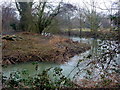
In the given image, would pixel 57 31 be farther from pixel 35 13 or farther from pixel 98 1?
pixel 98 1

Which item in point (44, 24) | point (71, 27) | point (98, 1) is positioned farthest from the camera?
point (44, 24)

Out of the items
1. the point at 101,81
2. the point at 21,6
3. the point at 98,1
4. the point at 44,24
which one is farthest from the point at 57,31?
the point at 101,81

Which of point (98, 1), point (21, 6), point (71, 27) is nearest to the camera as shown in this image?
point (98, 1)

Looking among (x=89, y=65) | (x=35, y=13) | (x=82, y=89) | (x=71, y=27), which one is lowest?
(x=82, y=89)

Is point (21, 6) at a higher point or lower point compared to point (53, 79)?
higher

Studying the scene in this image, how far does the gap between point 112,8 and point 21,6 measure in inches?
192

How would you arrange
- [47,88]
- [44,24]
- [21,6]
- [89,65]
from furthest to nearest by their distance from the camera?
1. [44,24]
2. [21,6]
3. [89,65]
4. [47,88]

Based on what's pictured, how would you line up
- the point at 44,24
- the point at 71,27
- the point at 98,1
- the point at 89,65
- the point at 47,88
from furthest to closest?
the point at 44,24, the point at 71,27, the point at 98,1, the point at 89,65, the point at 47,88

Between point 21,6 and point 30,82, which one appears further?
point 21,6

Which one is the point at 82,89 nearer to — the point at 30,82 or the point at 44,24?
the point at 30,82

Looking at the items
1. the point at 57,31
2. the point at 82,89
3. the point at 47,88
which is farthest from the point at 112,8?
the point at 57,31

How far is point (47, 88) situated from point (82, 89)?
28 centimetres

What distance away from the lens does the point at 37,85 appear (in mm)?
1168

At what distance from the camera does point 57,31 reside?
20.0 feet
